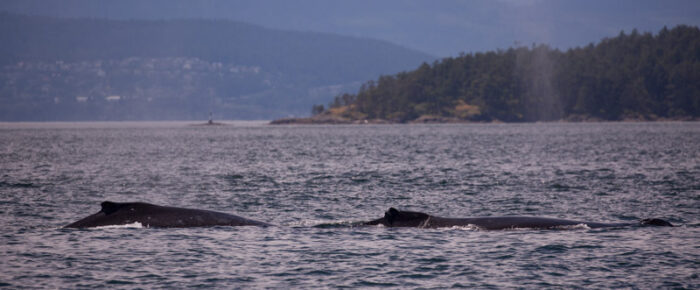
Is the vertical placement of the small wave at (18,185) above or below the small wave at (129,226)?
below

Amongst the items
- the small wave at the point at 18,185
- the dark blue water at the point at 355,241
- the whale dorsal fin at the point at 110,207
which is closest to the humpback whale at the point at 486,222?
the dark blue water at the point at 355,241

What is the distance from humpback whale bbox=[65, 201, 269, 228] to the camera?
28.6m

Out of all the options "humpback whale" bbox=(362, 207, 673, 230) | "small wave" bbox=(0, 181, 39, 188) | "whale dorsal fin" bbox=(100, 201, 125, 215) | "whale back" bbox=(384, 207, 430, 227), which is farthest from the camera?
"small wave" bbox=(0, 181, 39, 188)

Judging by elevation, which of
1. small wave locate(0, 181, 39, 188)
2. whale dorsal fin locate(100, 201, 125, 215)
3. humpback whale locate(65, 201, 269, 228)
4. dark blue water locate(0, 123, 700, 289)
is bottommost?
dark blue water locate(0, 123, 700, 289)

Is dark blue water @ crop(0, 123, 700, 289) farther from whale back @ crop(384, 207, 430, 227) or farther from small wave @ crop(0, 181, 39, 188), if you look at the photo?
whale back @ crop(384, 207, 430, 227)

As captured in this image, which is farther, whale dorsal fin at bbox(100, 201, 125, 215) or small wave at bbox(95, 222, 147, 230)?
small wave at bbox(95, 222, 147, 230)

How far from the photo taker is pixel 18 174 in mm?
64312

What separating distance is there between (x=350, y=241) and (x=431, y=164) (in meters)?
49.2

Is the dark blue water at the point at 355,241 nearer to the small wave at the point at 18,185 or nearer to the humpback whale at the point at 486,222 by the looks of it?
the small wave at the point at 18,185

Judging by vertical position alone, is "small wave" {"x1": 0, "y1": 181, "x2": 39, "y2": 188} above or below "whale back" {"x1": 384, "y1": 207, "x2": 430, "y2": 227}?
below

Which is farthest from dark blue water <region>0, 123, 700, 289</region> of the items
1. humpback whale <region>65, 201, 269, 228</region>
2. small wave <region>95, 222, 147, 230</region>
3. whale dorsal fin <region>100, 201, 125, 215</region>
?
whale dorsal fin <region>100, 201, 125, 215</region>

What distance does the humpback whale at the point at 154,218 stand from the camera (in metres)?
28.6

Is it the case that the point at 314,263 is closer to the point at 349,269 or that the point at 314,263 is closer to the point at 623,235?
the point at 349,269

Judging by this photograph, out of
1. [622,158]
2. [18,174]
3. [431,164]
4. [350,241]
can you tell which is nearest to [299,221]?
[350,241]
